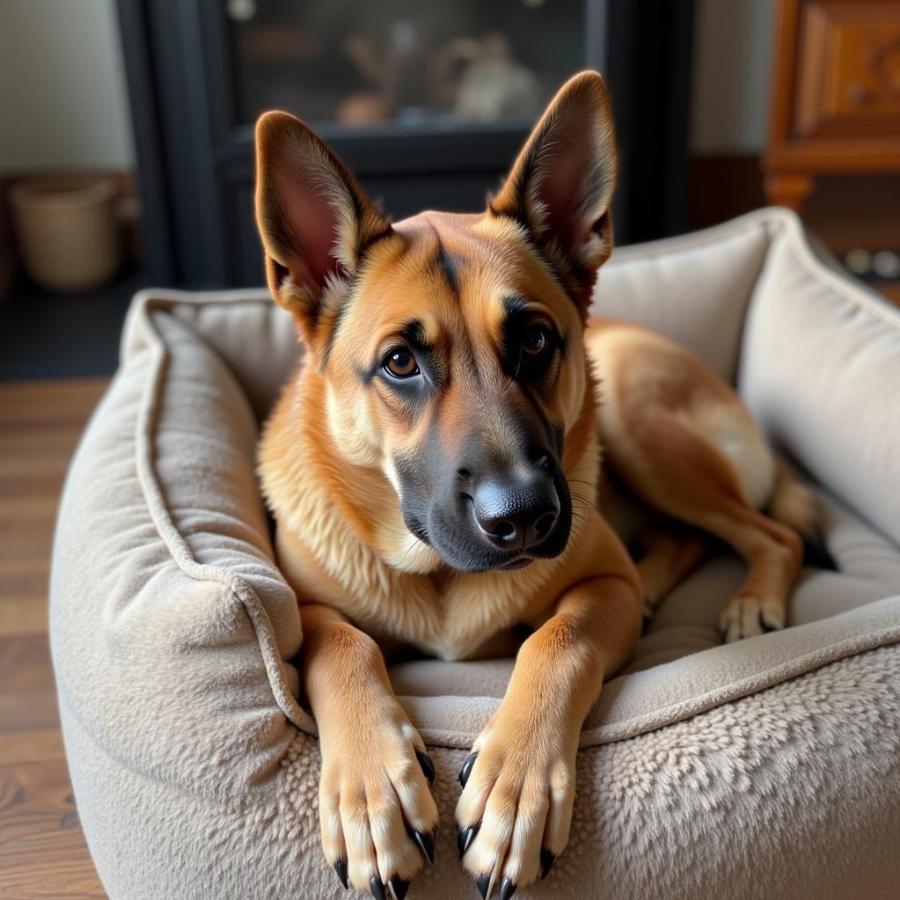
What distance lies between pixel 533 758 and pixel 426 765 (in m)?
0.13

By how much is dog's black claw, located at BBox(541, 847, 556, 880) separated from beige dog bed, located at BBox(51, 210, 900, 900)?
2cm

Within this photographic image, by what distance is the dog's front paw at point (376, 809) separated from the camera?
1.12m

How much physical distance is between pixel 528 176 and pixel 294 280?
0.35 metres

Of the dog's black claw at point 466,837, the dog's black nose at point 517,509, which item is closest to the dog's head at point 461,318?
the dog's black nose at point 517,509

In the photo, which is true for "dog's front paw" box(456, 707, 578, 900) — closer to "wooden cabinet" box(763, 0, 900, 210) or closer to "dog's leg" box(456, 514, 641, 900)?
"dog's leg" box(456, 514, 641, 900)

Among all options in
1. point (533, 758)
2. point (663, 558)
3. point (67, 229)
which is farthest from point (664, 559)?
point (67, 229)

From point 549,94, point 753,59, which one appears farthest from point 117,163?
point 753,59

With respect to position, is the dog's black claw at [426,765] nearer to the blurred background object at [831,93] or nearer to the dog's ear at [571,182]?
the dog's ear at [571,182]

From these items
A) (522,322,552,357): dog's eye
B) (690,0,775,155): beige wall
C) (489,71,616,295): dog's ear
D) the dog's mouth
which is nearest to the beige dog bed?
the dog's mouth

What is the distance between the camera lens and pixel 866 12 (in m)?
3.13

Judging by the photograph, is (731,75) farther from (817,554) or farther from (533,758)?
(533,758)

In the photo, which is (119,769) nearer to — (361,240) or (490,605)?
(490,605)

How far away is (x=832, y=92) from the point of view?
127 inches

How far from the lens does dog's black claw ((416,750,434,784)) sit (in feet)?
4.02
